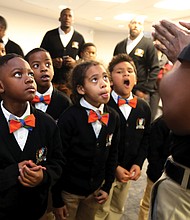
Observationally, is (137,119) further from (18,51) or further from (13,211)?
(18,51)

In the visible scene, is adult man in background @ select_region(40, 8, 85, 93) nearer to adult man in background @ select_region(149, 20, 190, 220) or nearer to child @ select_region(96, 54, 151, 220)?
child @ select_region(96, 54, 151, 220)

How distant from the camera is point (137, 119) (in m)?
1.76

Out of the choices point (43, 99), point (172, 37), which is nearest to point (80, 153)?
point (43, 99)

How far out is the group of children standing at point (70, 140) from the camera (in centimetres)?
118

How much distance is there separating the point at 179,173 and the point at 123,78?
3.52 feet

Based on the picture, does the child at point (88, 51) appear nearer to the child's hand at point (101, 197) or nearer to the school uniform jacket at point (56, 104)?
the school uniform jacket at point (56, 104)

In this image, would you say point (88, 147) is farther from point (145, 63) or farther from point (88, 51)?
point (145, 63)

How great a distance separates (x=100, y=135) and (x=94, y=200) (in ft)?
1.39

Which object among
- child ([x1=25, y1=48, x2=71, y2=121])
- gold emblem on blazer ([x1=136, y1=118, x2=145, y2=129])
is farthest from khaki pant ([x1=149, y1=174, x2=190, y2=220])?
child ([x1=25, y1=48, x2=71, y2=121])

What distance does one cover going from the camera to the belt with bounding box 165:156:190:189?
2.52 ft

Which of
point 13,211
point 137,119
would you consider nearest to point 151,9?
point 137,119

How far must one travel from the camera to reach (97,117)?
1493mm

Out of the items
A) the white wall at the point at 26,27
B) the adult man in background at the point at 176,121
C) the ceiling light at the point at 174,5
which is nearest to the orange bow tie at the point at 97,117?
the adult man in background at the point at 176,121

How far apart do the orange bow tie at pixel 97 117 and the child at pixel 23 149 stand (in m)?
0.26
